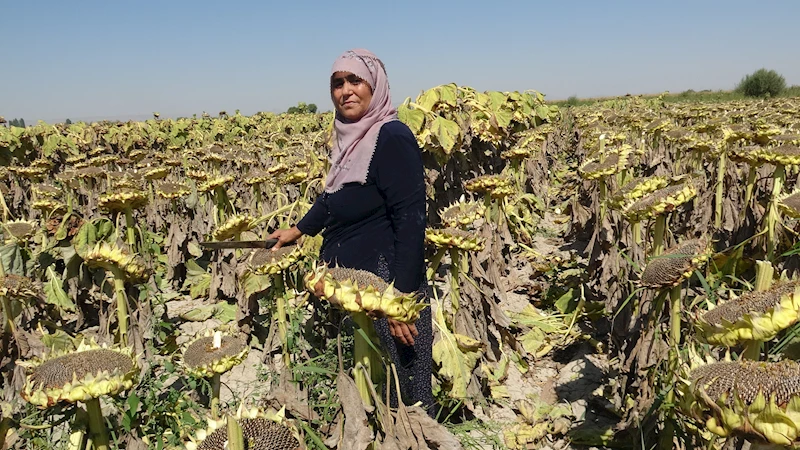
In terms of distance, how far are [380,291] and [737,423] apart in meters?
0.92

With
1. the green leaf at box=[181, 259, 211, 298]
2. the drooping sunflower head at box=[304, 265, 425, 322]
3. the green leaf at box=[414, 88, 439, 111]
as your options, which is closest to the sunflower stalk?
the drooping sunflower head at box=[304, 265, 425, 322]

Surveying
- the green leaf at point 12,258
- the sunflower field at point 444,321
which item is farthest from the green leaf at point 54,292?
the green leaf at point 12,258

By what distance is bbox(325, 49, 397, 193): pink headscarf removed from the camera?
2475 mm

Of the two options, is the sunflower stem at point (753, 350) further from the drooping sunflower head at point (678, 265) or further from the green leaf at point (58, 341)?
the green leaf at point (58, 341)

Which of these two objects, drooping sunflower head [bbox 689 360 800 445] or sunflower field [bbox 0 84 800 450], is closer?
drooping sunflower head [bbox 689 360 800 445]

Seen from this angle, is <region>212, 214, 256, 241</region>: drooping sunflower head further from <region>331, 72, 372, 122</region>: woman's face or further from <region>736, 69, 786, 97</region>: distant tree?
<region>736, 69, 786, 97</region>: distant tree

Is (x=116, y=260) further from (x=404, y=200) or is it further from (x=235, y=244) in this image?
(x=404, y=200)

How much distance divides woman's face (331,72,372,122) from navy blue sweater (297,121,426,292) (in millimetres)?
170

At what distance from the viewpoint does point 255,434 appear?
150 centimetres


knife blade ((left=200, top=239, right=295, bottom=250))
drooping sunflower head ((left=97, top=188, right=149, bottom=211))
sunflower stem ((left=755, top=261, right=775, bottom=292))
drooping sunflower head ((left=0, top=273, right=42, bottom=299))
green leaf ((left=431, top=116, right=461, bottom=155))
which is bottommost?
drooping sunflower head ((left=0, top=273, right=42, bottom=299))

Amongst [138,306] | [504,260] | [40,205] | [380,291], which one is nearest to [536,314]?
[504,260]

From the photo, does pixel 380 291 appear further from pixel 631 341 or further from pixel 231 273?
pixel 231 273

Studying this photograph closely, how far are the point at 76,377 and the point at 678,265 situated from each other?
2430 millimetres

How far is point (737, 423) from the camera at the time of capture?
1.26 meters
